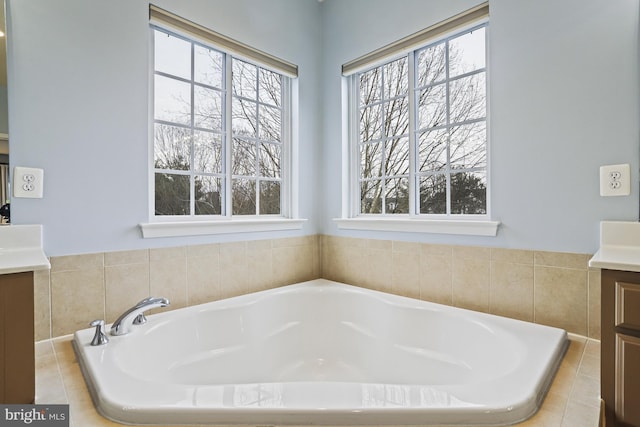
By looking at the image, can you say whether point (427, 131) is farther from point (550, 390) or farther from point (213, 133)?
point (550, 390)

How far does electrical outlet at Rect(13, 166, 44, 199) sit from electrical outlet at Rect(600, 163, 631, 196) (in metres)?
2.38

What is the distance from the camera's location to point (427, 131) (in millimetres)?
2061

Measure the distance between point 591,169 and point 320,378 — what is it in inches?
66.9

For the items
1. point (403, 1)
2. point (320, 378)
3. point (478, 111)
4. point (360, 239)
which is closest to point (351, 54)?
point (403, 1)

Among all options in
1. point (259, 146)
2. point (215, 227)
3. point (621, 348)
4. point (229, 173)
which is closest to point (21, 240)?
point (215, 227)

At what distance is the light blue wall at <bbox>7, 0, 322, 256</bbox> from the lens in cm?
134

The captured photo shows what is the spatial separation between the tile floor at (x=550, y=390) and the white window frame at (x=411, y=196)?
657 mm

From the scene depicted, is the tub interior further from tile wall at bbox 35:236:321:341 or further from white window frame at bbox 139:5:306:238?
white window frame at bbox 139:5:306:238

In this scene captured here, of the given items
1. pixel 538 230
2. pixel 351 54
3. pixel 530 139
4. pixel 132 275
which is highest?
pixel 351 54

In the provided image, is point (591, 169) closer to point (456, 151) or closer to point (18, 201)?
point (456, 151)

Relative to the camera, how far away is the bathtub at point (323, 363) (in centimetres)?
83

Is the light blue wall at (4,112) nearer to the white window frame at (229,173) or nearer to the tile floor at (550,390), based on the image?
the white window frame at (229,173)

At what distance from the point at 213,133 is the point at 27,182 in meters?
0.97

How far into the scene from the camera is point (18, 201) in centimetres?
133
